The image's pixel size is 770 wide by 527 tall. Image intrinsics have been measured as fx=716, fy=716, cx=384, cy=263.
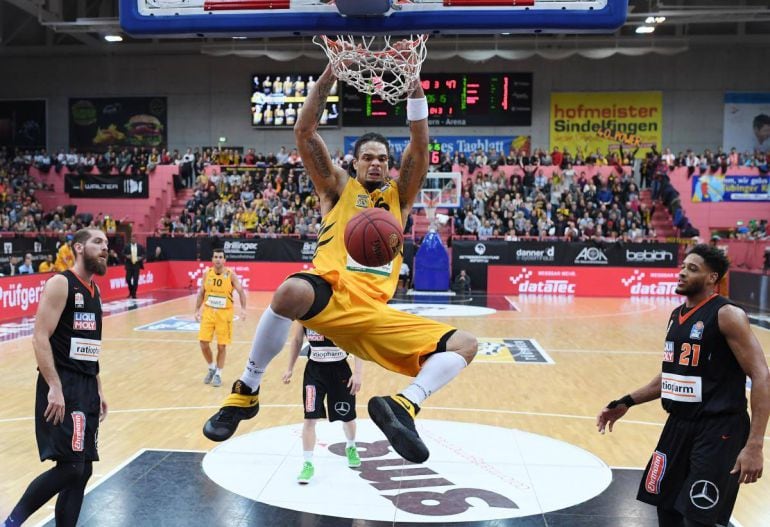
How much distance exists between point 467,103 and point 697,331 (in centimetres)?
3040

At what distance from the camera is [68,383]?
4.86m

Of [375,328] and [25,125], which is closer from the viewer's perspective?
[375,328]

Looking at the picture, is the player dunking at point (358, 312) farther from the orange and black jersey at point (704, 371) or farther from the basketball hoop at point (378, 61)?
the orange and black jersey at point (704, 371)

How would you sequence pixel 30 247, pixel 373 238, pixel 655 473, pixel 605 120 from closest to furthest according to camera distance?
pixel 373 238, pixel 655 473, pixel 30 247, pixel 605 120

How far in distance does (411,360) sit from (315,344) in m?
2.77

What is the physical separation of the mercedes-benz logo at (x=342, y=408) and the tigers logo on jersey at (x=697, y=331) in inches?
130

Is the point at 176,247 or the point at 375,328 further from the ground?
the point at 375,328

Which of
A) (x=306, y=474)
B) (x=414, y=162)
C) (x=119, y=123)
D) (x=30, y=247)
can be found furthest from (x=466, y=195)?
(x=414, y=162)

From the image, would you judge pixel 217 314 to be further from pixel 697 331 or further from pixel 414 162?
pixel 697 331

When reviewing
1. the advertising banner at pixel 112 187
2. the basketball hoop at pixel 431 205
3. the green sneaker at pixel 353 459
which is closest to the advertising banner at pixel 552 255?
the basketball hoop at pixel 431 205

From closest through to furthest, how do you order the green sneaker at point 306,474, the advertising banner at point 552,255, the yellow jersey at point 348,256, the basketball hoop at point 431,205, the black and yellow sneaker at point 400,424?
the black and yellow sneaker at point 400,424 < the yellow jersey at point 348,256 < the green sneaker at point 306,474 < the advertising banner at point 552,255 < the basketball hoop at point 431,205

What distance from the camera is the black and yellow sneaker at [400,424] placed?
3383 millimetres

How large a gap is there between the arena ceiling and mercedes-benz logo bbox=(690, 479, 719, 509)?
2760 centimetres

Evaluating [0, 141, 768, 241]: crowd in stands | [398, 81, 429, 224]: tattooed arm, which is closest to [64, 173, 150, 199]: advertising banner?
[0, 141, 768, 241]: crowd in stands
